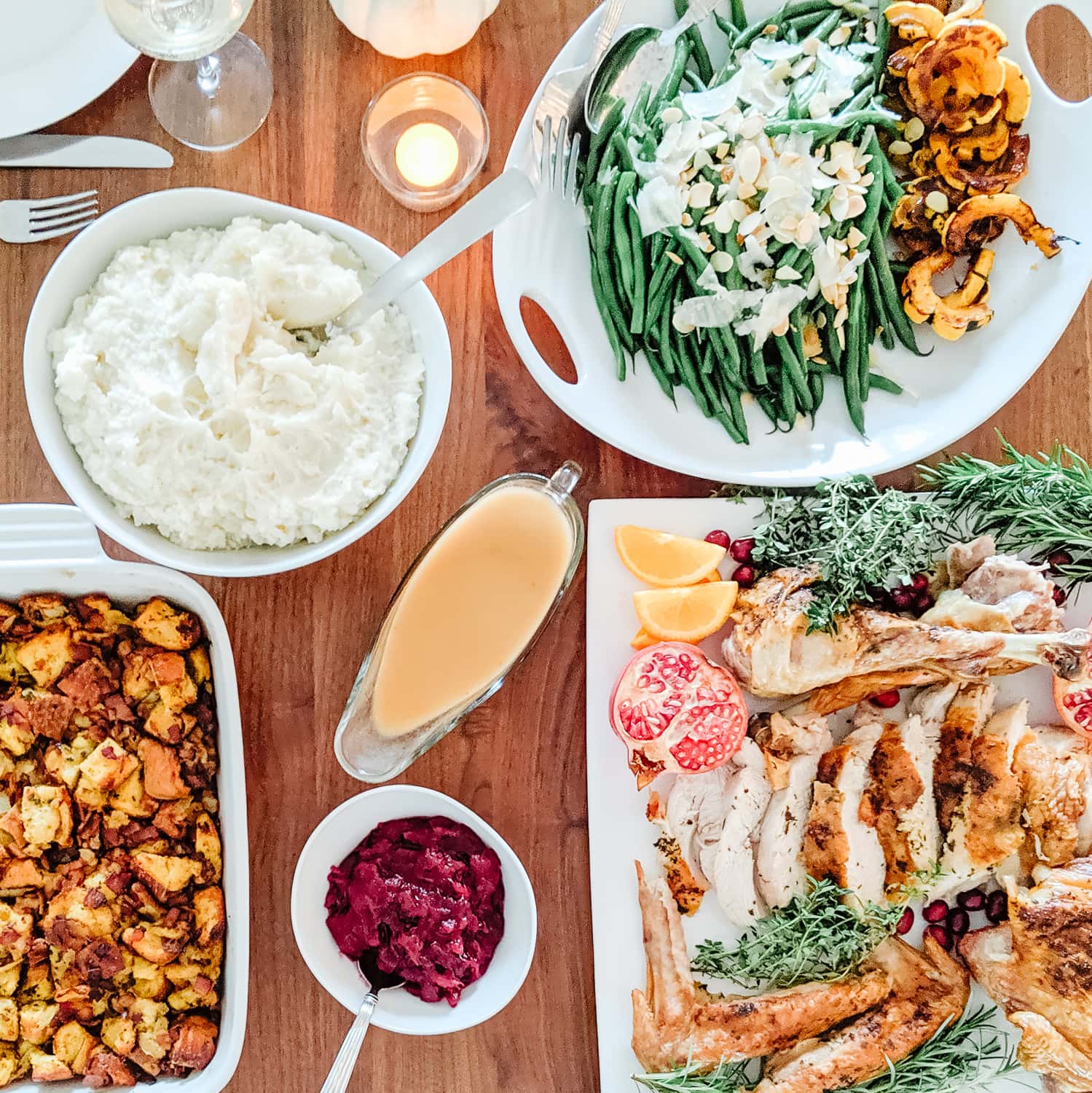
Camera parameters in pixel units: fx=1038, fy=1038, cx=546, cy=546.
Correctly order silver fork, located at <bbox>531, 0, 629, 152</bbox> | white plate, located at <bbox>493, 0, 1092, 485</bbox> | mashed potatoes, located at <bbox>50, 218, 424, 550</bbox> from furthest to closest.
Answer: white plate, located at <bbox>493, 0, 1092, 485</bbox>, silver fork, located at <bbox>531, 0, 629, 152</bbox>, mashed potatoes, located at <bbox>50, 218, 424, 550</bbox>

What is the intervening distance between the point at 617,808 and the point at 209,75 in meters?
1.74

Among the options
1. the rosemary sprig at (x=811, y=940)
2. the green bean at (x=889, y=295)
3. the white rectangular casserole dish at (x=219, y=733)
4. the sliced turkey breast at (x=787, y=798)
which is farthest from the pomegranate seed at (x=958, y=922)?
the white rectangular casserole dish at (x=219, y=733)

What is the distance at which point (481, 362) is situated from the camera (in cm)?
223

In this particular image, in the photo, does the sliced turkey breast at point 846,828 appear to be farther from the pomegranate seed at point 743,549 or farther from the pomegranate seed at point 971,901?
the pomegranate seed at point 743,549

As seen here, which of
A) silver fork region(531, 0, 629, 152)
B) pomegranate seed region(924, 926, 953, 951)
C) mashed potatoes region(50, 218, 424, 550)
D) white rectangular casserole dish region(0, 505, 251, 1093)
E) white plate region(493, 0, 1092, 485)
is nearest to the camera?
mashed potatoes region(50, 218, 424, 550)

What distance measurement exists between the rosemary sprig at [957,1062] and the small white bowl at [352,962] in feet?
1.40

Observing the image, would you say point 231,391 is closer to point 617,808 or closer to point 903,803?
point 617,808

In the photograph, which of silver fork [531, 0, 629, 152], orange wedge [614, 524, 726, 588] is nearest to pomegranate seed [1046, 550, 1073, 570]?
orange wedge [614, 524, 726, 588]

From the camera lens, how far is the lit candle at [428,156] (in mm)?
2168

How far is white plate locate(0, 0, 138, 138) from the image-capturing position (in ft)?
6.77

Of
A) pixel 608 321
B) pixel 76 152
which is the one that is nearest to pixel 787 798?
pixel 608 321

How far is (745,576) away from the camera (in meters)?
2.18

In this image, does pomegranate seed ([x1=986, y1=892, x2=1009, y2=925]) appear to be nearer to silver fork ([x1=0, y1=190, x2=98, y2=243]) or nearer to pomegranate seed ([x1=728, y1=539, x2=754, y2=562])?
pomegranate seed ([x1=728, y1=539, x2=754, y2=562])

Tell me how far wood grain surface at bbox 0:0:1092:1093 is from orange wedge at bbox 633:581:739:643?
0.59 ft
